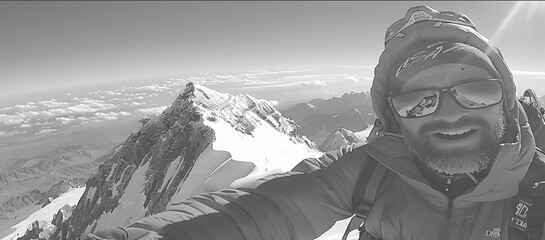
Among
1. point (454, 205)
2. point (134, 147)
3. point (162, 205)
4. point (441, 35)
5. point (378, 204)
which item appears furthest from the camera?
point (134, 147)

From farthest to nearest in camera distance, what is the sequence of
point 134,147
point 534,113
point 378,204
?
point 134,147 → point 534,113 → point 378,204

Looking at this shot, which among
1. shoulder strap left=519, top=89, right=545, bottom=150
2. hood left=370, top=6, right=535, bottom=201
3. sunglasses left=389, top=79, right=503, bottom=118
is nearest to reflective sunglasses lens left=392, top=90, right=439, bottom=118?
sunglasses left=389, top=79, right=503, bottom=118

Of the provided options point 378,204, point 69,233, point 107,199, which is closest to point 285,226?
point 378,204

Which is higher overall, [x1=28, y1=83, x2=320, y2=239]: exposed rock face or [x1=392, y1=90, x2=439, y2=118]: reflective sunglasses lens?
[x1=392, y1=90, x2=439, y2=118]: reflective sunglasses lens


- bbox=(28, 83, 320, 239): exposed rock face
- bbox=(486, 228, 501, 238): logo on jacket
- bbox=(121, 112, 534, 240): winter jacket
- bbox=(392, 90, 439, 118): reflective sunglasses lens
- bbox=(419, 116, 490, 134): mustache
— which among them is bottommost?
bbox=(28, 83, 320, 239): exposed rock face

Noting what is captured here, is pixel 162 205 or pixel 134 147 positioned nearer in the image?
pixel 162 205

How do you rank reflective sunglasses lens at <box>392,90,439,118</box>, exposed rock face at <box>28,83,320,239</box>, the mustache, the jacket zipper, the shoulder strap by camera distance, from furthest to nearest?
exposed rock face at <box>28,83,320,239</box>, the shoulder strap, reflective sunglasses lens at <box>392,90,439,118</box>, the mustache, the jacket zipper

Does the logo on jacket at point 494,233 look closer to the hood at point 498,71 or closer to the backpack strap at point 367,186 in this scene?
the hood at point 498,71

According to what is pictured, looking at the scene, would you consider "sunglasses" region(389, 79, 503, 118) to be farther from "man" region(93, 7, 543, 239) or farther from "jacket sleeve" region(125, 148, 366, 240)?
"jacket sleeve" region(125, 148, 366, 240)

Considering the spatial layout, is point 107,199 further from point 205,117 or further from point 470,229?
point 470,229
